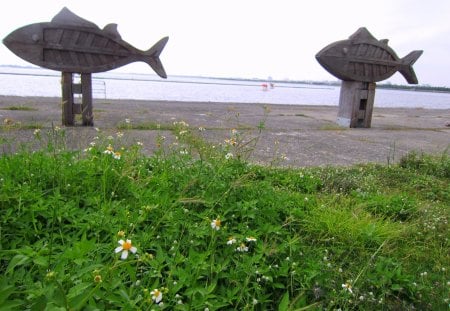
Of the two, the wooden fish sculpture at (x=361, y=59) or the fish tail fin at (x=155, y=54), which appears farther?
the wooden fish sculpture at (x=361, y=59)

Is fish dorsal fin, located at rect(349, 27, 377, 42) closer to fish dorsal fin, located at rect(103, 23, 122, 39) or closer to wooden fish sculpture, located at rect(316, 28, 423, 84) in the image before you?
wooden fish sculpture, located at rect(316, 28, 423, 84)

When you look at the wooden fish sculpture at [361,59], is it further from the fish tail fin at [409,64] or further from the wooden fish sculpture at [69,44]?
the wooden fish sculpture at [69,44]

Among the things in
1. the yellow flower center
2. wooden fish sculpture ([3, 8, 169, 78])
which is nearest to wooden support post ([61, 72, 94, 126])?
wooden fish sculpture ([3, 8, 169, 78])

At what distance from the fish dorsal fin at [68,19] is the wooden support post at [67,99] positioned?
701 millimetres

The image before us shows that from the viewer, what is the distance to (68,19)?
16.4 ft

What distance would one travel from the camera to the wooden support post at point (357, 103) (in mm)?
6680

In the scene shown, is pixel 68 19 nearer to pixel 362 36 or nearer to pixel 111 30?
pixel 111 30

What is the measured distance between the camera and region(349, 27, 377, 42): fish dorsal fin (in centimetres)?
641

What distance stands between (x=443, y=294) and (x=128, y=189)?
1.66 m

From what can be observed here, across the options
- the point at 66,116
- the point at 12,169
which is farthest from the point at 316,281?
the point at 66,116

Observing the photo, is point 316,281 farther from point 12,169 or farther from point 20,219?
point 12,169

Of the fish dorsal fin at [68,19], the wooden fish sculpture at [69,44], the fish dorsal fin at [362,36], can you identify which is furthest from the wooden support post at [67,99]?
the fish dorsal fin at [362,36]

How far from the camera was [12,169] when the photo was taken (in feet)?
6.85

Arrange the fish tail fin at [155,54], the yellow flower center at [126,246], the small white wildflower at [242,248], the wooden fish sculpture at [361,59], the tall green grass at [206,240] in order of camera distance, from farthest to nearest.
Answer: the wooden fish sculpture at [361,59], the fish tail fin at [155,54], the small white wildflower at [242,248], the tall green grass at [206,240], the yellow flower center at [126,246]
